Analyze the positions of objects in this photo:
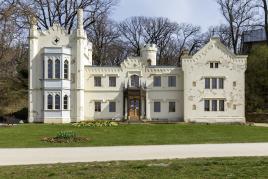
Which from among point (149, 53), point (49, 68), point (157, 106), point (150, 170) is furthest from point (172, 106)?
point (150, 170)

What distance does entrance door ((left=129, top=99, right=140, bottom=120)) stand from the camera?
44.3m

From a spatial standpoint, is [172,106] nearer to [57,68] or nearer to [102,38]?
[57,68]

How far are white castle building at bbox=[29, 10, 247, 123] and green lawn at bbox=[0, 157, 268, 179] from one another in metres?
29.0

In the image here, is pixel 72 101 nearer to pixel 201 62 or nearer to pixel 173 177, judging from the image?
pixel 201 62

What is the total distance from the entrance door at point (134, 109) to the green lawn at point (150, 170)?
29.6m

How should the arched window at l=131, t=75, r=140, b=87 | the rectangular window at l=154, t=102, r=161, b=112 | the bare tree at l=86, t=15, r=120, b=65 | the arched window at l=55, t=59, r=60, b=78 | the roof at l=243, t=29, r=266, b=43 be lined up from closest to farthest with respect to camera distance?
the arched window at l=55, t=59, r=60, b=78 → the arched window at l=131, t=75, r=140, b=87 → the rectangular window at l=154, t=102, r=161, b=112 → the bare tree at l=86, t=15, r=120, b=65 → the roof at l=243, t=29, r=266, b=43

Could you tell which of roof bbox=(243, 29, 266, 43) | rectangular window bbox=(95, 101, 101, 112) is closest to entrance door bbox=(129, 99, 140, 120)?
rectangular window bbox=(95, 101, 101, 112)

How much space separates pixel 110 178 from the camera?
1165 centimetres

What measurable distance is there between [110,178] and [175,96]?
110 feet

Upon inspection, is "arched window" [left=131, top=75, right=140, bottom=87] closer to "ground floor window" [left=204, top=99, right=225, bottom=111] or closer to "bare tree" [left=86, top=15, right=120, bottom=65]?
"ground floor window" [left=204, top=99, right=225, bottom=111]

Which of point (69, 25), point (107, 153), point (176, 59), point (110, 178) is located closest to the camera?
point (110, 178)

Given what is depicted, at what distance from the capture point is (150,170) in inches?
504

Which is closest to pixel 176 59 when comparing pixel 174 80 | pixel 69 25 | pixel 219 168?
pixel 69 25

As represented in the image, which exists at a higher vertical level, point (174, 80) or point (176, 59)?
point (176, 59)
